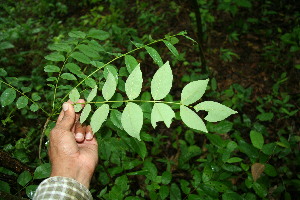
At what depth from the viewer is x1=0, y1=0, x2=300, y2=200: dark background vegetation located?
66.7 inches

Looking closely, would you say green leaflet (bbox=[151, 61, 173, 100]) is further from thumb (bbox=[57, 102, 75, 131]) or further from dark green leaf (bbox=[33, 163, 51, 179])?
dark green leaf (bbox=[33, 163, 51, 179])

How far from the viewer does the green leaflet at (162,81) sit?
2.83ft

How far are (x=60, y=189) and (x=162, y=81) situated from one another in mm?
751

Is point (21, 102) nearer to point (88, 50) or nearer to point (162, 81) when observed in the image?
point (88, 50)

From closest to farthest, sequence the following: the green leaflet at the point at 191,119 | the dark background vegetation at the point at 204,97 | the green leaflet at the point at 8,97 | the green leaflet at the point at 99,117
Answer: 1. the green leaflet at the point at 191,119
2. the green leaflet at the point at 99,117
3. the green leaflet at the point at 8,97
4. the dark background vegetation at the point at 204,97

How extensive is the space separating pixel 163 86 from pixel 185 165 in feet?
4.83

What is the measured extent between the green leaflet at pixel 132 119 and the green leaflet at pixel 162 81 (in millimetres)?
91

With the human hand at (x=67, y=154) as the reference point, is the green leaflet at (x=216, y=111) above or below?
above

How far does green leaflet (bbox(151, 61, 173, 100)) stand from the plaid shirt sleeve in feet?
2.26

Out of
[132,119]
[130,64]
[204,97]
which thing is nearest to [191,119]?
[132,119]

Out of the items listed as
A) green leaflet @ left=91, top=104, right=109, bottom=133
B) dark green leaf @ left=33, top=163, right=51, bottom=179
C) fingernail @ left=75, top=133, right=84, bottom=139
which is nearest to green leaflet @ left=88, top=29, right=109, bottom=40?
fingernail @ left=75, top=133, right=84, bottom=139

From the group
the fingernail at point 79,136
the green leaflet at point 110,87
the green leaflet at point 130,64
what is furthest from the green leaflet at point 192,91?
the fingernail at point 79,136

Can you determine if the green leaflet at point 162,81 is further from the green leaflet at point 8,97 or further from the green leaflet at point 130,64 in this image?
the green leaflet at point 8,97

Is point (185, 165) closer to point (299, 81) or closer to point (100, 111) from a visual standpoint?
point (100, 111)
